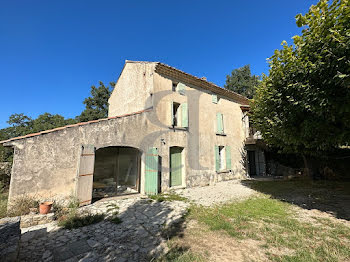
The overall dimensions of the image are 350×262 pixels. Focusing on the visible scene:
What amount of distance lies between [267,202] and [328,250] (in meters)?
3.16

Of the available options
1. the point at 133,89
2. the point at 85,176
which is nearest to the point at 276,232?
the point at 85,176

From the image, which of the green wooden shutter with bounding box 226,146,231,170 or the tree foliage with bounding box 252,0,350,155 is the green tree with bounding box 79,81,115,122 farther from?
the tree foliage with bounding box 252,0,350,155

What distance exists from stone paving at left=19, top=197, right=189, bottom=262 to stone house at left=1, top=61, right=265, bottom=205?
1.62 metres

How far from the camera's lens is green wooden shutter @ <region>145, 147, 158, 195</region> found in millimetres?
7004

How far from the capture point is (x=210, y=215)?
464 centimetres

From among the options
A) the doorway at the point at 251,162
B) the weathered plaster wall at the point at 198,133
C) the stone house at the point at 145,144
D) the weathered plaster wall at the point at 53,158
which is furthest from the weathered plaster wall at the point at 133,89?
the doorway at the point at 251,162

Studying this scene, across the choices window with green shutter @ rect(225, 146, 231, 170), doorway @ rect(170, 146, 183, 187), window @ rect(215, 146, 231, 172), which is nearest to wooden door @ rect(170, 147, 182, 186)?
doorway @ rect(170, 146, 183, 187)

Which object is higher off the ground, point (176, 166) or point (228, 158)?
point (228, 158)

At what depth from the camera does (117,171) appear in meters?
9.17

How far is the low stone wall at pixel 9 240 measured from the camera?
7.00 feet

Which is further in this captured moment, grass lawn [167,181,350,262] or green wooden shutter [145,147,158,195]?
green wooden shutter [145,147,158,195]

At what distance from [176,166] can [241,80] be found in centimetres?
2804

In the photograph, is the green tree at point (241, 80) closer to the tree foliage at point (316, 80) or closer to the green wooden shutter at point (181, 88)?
the green wooden shutter at point (181, 88)

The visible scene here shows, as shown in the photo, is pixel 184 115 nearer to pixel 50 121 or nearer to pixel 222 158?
pixel 222 158
